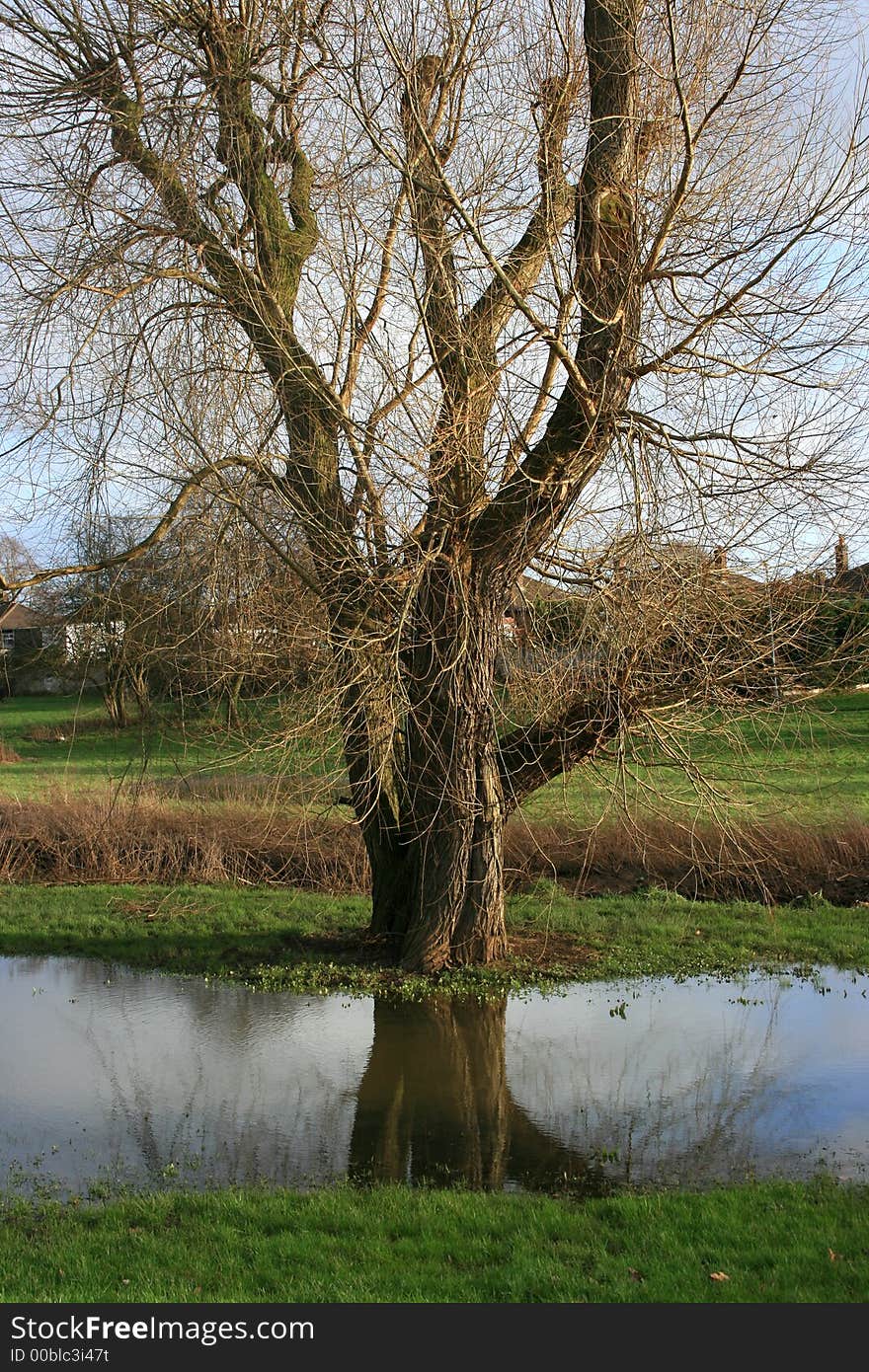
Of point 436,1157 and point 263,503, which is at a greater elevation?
point 263,503

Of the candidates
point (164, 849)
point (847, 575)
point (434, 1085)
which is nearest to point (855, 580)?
point (847, 575)

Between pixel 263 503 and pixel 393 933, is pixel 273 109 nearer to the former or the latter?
pixel 263 503

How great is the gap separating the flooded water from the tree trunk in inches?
36.9

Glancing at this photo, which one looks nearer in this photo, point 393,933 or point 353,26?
point 353,26

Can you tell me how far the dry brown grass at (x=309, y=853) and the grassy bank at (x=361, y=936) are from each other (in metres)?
0.86

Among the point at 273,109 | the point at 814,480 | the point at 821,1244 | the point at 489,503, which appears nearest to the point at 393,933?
the point at 489,503

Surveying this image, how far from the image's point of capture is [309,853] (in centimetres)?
1493

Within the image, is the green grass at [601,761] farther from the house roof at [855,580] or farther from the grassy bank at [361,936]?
the grassy bank at [361,936]

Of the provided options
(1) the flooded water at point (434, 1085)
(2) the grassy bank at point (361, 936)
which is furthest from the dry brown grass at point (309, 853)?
(1) the flooded water at point (434, 1085)

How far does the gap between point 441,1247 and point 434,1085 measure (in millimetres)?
2753

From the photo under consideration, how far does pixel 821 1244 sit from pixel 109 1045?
5.34 m

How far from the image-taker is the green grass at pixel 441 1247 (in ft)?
14.9

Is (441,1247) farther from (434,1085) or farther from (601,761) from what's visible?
(601,761)

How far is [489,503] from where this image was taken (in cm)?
878
